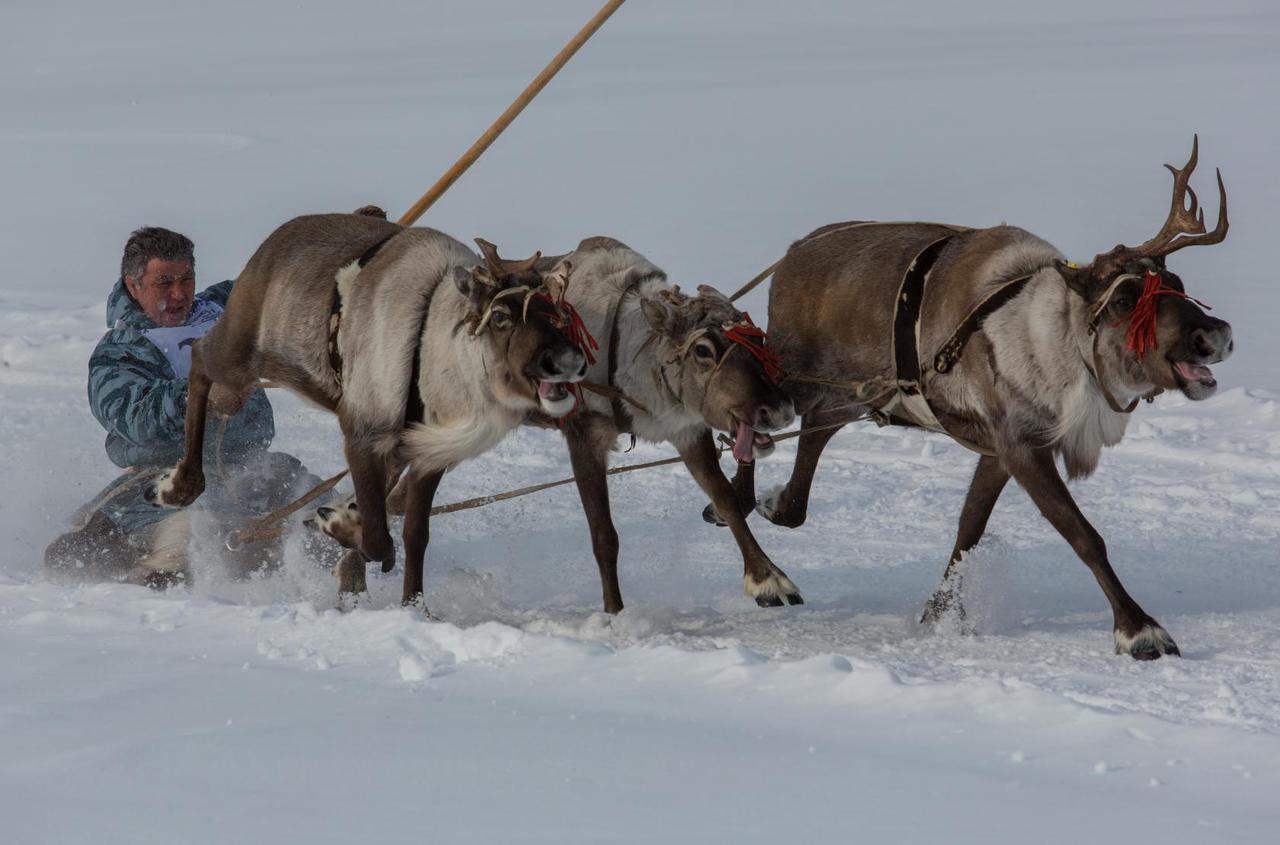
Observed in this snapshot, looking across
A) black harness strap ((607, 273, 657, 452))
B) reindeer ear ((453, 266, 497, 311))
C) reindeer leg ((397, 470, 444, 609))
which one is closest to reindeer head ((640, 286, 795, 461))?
black harness strap ((607, 273, 657, 452))

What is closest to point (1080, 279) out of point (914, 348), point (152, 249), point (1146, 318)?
point (1146, 318)

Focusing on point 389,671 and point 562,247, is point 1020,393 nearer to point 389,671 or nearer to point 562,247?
point 389,671

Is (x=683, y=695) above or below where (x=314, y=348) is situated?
below

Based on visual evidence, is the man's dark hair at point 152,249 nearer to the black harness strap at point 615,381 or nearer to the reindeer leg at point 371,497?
the reindeer leg at point 371,497

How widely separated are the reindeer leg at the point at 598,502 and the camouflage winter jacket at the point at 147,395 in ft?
6.24

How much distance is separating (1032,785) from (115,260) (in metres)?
12.6

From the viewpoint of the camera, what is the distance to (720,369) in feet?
18.7

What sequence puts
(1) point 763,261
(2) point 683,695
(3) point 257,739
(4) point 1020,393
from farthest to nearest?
(1) point 763,261 < (4) point 1020,393 < (2) point 683,695 < (3) point 257,739

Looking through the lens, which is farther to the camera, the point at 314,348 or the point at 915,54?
the point at 915,54

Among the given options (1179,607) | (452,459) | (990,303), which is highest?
(990,303)

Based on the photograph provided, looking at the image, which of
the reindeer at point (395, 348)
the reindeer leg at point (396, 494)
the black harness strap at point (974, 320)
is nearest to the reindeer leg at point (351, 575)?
the reindeer at point (395, 348)

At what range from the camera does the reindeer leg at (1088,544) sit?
5.30 metres

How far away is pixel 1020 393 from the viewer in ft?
17.7

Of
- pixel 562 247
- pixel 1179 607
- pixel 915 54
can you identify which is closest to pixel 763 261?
pixel 562 247
